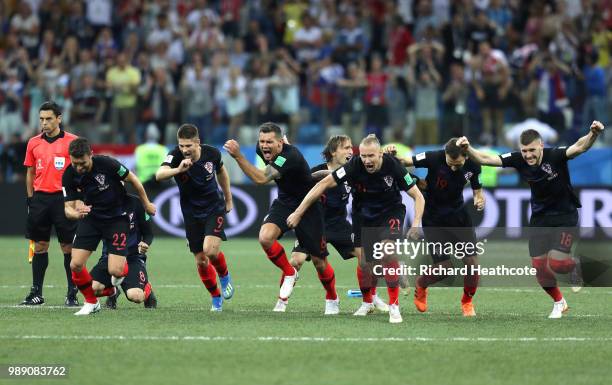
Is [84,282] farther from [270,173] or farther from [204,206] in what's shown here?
[270,173]

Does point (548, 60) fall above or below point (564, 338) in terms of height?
above

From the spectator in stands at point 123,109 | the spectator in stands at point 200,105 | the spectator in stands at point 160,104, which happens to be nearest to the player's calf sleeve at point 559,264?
the spectator in stands at point 200,105

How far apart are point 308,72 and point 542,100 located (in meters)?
4.72

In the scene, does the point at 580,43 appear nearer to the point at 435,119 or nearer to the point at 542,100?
the point at 542,100

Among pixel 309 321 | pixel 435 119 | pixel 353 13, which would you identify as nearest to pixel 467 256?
pixel 309 321

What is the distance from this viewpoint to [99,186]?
12.0m

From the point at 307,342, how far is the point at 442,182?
349 centimetres

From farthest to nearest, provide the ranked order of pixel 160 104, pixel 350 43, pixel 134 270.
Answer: pixel 350 43 < pixel 160 104 < pixel 134 270

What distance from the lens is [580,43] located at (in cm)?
2400

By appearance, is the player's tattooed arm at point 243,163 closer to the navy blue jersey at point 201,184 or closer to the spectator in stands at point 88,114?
the navy blue jersey at point 201,184

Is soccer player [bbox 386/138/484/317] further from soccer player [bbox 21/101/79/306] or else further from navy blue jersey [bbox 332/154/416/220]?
soccer player [bbox 21/101/79/306]

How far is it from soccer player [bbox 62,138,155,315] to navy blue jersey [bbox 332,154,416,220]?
2143 mm

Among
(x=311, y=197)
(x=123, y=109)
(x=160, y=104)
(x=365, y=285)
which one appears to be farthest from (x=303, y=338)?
(x=123, y=109)

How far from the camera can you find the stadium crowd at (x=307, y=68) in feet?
74.2
